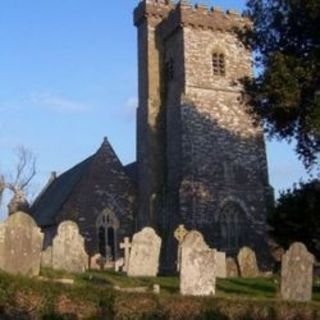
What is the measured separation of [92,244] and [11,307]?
88.6 feet

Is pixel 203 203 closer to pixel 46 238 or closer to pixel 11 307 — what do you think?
pixel 46 238

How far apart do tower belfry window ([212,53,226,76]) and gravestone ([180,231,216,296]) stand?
26508 mm

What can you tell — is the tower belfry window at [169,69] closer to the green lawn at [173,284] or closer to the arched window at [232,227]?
the arched window at [232,227]

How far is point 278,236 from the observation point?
33.5 metres

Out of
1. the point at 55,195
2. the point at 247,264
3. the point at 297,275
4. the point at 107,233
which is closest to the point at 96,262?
the point at 107,233

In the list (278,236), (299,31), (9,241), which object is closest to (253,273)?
(278,236)

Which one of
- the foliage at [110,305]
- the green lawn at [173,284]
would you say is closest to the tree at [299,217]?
the green lawn at [173,284]

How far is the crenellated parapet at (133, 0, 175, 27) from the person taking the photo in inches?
1793

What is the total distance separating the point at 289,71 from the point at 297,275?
7.54 metres

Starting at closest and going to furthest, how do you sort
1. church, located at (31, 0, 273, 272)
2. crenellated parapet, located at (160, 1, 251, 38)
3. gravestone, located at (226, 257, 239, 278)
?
1. gravestone, located at (226, 257, 239, 278)
2. church, located at (31, 0, 273, 272)
3. crenellated parapet, located at (160, 1, 251, 38)

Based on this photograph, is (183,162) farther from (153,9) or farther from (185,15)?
(153,9)

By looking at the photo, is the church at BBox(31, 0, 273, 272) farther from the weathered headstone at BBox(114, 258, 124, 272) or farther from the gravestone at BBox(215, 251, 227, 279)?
the gravestone at BBox(215, 251, 227, 279)

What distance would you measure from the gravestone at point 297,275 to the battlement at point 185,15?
84.0 ft

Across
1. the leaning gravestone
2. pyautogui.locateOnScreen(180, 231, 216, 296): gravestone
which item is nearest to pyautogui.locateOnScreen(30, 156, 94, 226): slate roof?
the leaning gravestone
